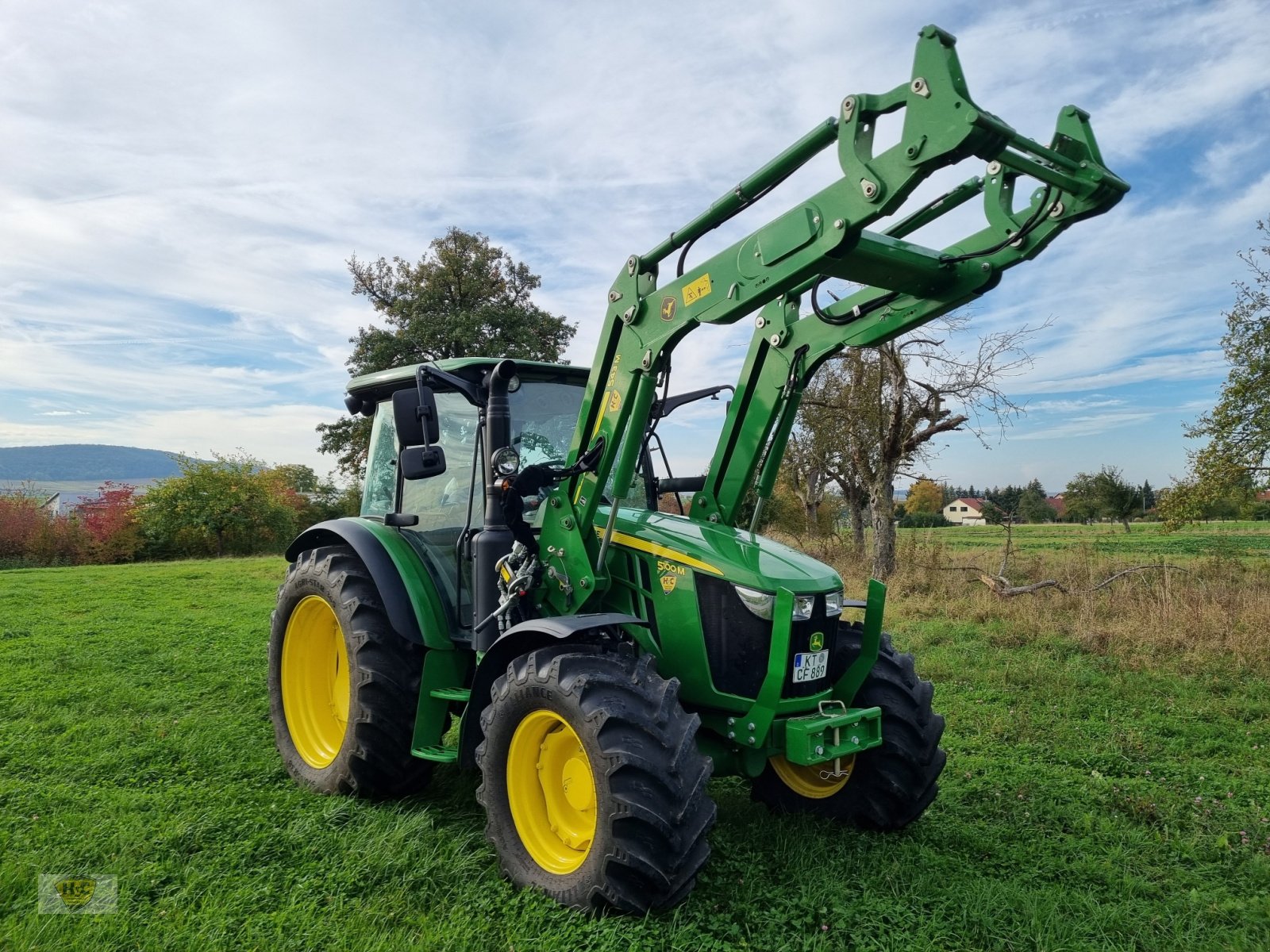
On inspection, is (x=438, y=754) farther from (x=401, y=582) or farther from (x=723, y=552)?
(x=723, y=552)

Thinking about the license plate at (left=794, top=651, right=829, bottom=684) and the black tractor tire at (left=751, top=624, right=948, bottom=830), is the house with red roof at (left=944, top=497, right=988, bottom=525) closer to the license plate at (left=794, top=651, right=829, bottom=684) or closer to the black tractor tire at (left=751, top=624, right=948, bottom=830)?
the black tractor tire at (left=751, top=624, right=948, bottom=830)

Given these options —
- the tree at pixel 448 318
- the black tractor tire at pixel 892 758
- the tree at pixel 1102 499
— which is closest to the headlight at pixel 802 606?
the black tractor tire at pixel 892 758

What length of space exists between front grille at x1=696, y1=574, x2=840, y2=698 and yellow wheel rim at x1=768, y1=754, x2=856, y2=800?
692 millimetres

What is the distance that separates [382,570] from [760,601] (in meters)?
→ 2.06

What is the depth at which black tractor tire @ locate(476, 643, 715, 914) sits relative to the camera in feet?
10.00

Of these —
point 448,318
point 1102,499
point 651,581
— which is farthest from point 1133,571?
point 1102,499

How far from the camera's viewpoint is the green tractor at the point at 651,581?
3084 mm

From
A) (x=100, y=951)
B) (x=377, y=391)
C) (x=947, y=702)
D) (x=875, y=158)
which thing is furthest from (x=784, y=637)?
(x=947, y=702)

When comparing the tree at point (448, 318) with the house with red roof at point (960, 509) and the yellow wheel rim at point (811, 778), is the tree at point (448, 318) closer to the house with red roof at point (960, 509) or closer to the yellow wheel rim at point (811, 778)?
the yellow wheel rim at point (811, 778)

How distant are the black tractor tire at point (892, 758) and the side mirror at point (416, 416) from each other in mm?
2222

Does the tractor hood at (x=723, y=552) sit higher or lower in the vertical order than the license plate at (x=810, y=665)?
higher

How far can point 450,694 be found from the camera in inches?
166

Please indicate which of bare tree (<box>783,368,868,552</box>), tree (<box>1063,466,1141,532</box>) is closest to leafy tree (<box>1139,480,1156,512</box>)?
tree (<box>1063,466,1141,532</box>)

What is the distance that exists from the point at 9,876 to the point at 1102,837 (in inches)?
195
